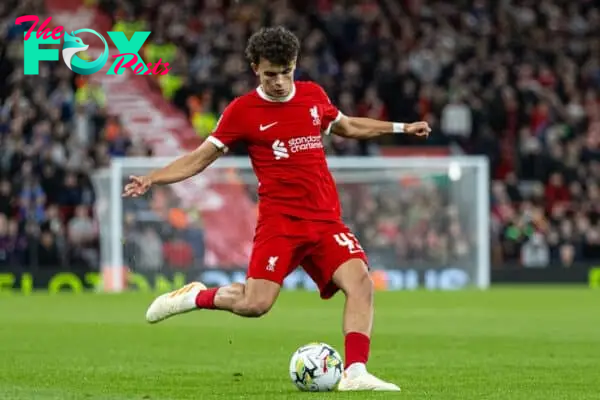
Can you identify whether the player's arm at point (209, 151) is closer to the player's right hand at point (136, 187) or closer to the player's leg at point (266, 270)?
the player's right hand at point (136, 187)

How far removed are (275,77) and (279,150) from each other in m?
0.49

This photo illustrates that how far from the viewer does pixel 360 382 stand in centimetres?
956

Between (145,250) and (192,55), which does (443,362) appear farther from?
(192,55)

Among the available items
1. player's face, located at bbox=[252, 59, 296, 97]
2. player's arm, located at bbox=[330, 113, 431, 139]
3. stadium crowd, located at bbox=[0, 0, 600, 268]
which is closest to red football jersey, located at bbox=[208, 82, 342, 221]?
player's face, located at bbox=[252, 59, 296, 97]

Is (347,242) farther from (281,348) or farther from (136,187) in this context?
(281,348)

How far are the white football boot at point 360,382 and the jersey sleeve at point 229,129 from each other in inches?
63.4

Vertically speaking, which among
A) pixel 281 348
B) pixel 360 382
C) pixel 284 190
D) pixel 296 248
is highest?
pixel 284 190

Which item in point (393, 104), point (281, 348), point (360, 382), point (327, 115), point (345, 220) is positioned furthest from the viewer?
point (393, 104)

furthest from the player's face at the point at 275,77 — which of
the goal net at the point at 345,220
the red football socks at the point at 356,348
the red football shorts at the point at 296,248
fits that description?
the goal net at the point at 345,220

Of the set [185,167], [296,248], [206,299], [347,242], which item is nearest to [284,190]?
[296,248]

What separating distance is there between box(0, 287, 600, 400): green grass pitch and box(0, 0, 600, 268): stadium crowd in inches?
180

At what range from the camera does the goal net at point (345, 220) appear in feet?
87.5

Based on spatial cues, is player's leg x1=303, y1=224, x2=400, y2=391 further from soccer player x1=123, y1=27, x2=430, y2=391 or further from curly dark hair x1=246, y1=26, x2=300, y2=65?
curly dark hair x1=246, y1=26, x2=300, y2=65

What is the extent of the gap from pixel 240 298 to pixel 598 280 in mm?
18475
